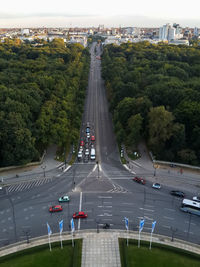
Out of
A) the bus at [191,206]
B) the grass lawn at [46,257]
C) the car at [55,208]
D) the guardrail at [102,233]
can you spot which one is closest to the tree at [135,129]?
the bus at [191,206]

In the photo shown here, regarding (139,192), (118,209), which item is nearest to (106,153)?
(139,192)

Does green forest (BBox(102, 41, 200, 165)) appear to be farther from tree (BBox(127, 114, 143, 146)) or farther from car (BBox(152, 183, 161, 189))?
car (BBox(152, 183, 161, 189))

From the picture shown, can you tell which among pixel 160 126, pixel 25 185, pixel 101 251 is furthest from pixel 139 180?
pixel 25 185

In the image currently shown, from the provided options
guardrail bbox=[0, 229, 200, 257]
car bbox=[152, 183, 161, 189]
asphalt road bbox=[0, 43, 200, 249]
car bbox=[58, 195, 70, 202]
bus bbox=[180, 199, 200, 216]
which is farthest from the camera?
car bbox=[152, 183, 161, 189]

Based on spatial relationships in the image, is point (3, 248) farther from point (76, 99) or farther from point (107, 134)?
point (76, 99)

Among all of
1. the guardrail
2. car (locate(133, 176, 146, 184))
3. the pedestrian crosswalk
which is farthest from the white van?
the guardrail

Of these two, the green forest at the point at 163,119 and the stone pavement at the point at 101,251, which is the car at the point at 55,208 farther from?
the green forest at the point at 163,119
